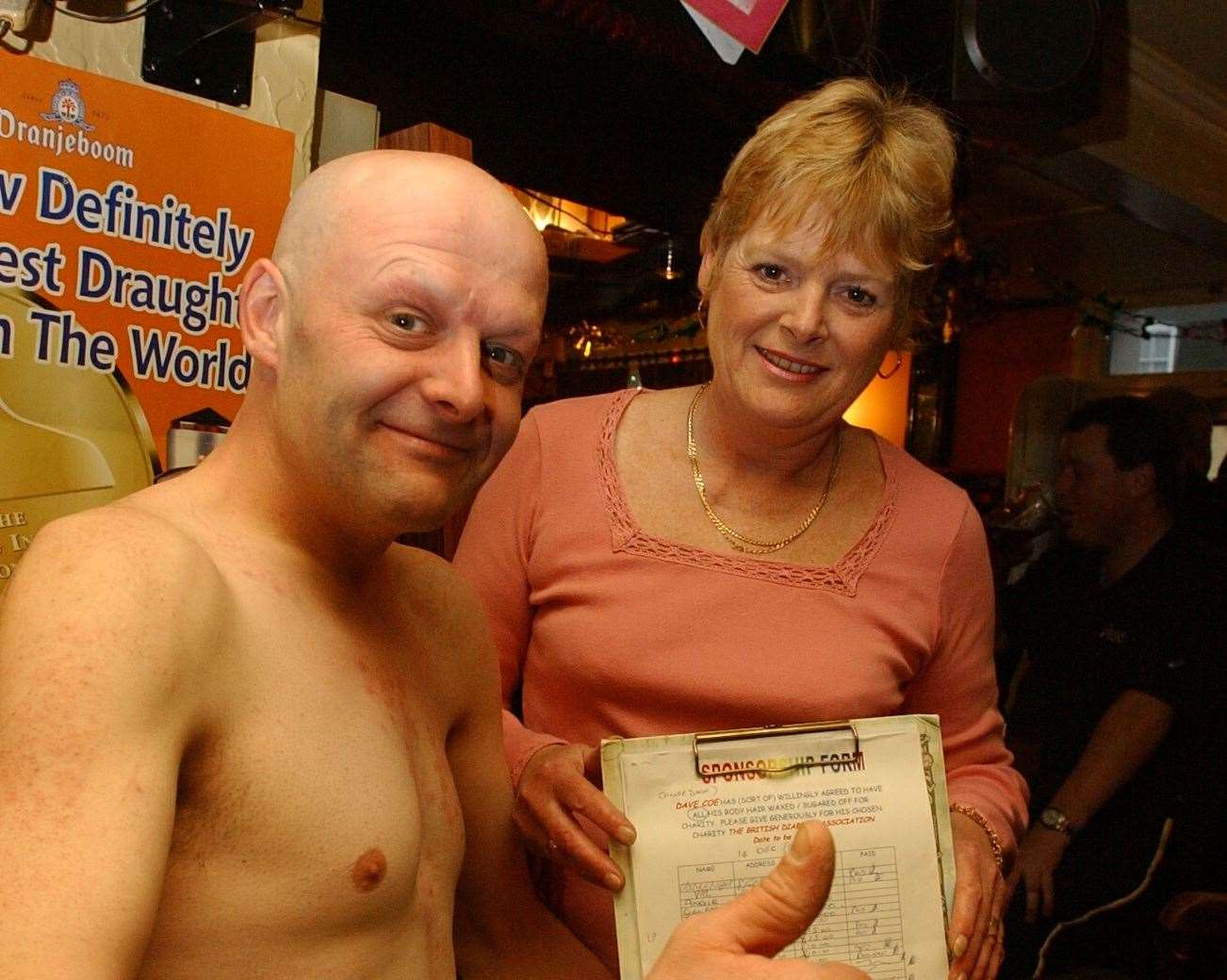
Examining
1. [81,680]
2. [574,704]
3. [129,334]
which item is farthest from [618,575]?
[81,680]

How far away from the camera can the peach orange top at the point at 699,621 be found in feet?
4.54

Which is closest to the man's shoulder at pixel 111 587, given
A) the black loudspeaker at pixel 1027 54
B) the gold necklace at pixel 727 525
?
the gold necklace at pixel 727 525

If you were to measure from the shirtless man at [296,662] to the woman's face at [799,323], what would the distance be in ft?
1.78

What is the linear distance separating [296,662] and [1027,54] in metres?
2.77

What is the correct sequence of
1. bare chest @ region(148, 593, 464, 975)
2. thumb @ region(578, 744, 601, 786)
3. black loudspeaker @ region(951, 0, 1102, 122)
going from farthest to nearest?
1. black loudspeaker @ region(951, 0, 1102, 122)
2. thumb @ region(578, 744, 601, 786)
3. bare chest @ region(148, 593, 464, 975)

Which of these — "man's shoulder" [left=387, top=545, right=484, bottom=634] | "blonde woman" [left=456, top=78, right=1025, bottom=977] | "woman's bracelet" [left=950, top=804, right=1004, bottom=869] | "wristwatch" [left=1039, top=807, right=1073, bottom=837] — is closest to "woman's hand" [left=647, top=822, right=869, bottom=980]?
"man's shoulder" [left=387, top=545, right=484, bottom=634]

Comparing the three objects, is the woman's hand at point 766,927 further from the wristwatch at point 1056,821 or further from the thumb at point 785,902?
the wristwatch at point 1056,821

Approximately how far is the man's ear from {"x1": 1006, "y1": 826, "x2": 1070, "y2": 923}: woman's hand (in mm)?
2273

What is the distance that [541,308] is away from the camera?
96cm

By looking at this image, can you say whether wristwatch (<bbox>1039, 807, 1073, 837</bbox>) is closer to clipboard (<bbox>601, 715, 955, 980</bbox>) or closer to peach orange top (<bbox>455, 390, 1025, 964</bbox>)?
peach orange top (<bbox>455, 390, 1025, 964</bbox>)

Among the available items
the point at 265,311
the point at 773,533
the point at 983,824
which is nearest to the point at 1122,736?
the point at 983,824

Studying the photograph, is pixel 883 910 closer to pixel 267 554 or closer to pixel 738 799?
pixel 738 799

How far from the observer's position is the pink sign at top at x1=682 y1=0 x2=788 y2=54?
2580 mm

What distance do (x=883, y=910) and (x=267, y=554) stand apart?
0.72m
